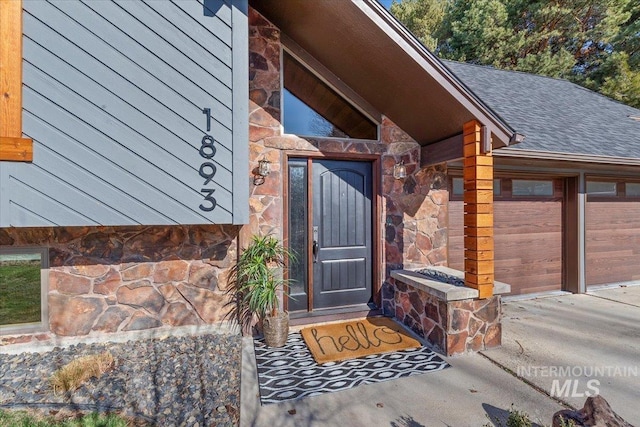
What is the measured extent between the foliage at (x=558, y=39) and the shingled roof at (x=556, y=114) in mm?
4180

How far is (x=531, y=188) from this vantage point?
4945 millimetres

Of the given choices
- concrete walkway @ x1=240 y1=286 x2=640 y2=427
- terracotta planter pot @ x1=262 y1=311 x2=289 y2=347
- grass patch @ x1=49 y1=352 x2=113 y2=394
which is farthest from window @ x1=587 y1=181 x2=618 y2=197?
grass patch @ x1=49 y1=352 x2=113 y2=394

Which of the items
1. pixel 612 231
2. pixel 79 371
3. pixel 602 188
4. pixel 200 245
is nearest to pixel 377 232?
pixel 200 245

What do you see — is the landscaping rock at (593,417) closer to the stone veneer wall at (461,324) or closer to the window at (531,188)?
the stone veneer wall at (461,324)

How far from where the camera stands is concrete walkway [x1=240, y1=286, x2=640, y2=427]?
7.02 ft

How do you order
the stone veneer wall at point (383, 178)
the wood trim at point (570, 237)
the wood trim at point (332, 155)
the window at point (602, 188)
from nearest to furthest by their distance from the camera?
1. the stone veneer wall at point (383, 178)
2. the wood trim at point (332, 155)
3. the wood trim at point (570, 237)
4. the window at point (602, 188)

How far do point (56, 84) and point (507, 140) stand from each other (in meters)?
4.18

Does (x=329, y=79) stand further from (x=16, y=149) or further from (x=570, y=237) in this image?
(x=570, y=237)

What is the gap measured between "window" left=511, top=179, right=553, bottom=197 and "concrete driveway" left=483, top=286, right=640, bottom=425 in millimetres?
1727

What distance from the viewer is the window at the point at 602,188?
17.2 ft

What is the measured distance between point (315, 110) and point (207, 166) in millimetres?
1813

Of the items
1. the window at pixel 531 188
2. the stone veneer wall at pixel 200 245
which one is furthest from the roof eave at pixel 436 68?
the window at pixel 531 188

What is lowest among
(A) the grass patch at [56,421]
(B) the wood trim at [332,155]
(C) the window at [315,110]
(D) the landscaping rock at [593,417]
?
(A) the grass patch at [56,421]

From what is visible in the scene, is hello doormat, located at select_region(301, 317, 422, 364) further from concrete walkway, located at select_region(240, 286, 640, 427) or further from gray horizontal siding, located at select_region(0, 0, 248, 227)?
gray horizontal siding, located at select_region(0, 0, 248, 227)
